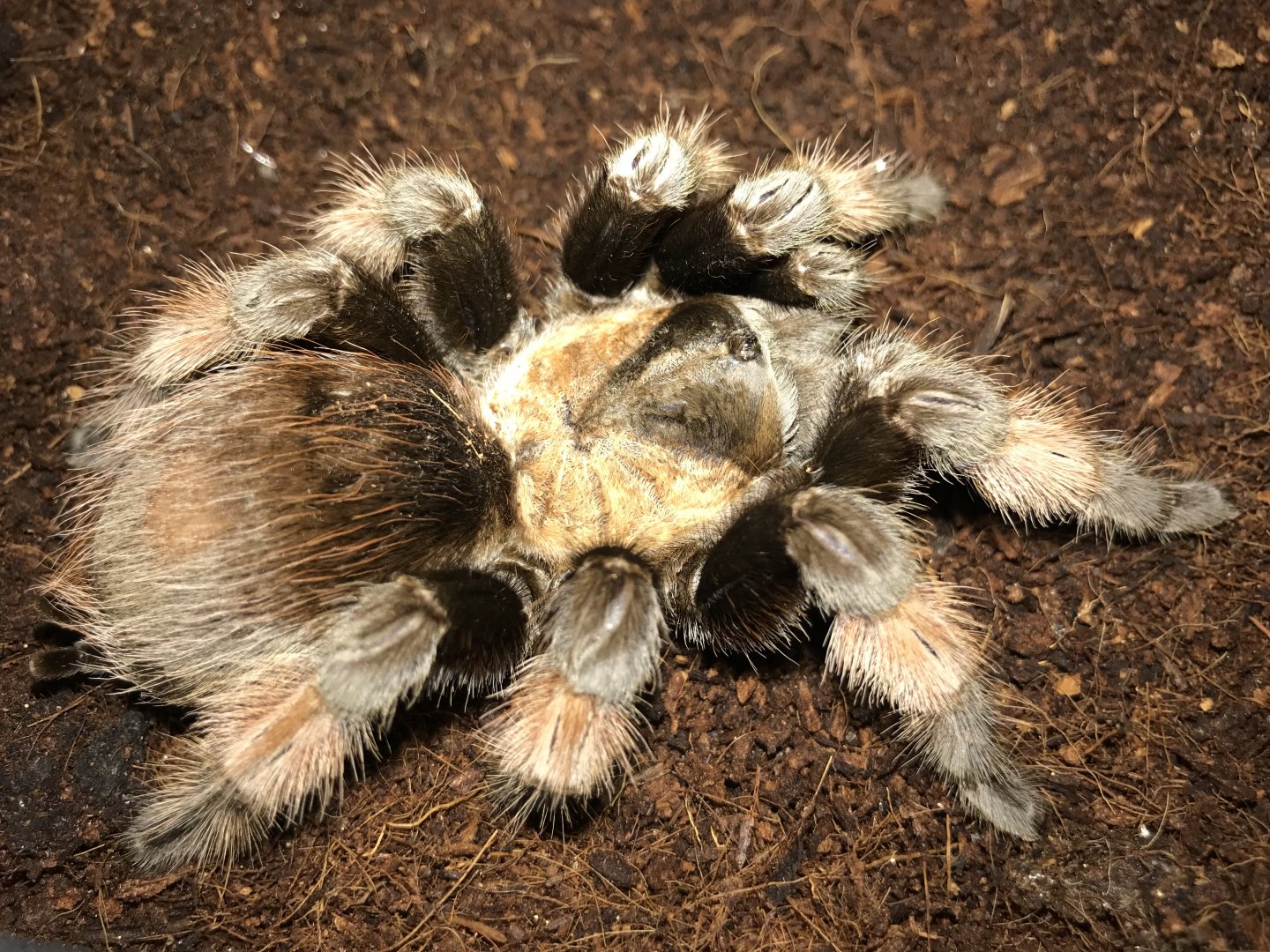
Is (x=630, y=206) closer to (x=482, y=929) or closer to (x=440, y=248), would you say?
(x=440, y=248)

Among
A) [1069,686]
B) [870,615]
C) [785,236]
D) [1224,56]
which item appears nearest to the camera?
[870,615]

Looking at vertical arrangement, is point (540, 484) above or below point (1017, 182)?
below

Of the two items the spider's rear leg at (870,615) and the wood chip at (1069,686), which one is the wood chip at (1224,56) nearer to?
the spider's rear leg at (870,615)

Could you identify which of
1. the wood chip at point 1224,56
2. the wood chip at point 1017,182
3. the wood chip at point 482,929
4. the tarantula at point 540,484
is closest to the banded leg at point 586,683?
the tarantula at point 540,484

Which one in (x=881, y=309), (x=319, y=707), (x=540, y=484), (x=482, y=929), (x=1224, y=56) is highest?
(x=1224, y=56)

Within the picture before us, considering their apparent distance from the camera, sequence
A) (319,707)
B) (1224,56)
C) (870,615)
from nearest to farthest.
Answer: (319,707), (870,615), (1224,56)

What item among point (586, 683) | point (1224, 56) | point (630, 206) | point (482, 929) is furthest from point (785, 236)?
point (482, 929)

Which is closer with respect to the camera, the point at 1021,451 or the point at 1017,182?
the point at 1021,451

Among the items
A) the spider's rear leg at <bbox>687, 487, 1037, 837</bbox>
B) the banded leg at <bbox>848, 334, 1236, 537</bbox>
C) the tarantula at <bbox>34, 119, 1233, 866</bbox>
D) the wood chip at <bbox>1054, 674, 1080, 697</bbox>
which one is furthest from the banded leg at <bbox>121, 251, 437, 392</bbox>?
the wood chip at <bbox>1054, 674, 1080, 697</bbox>
